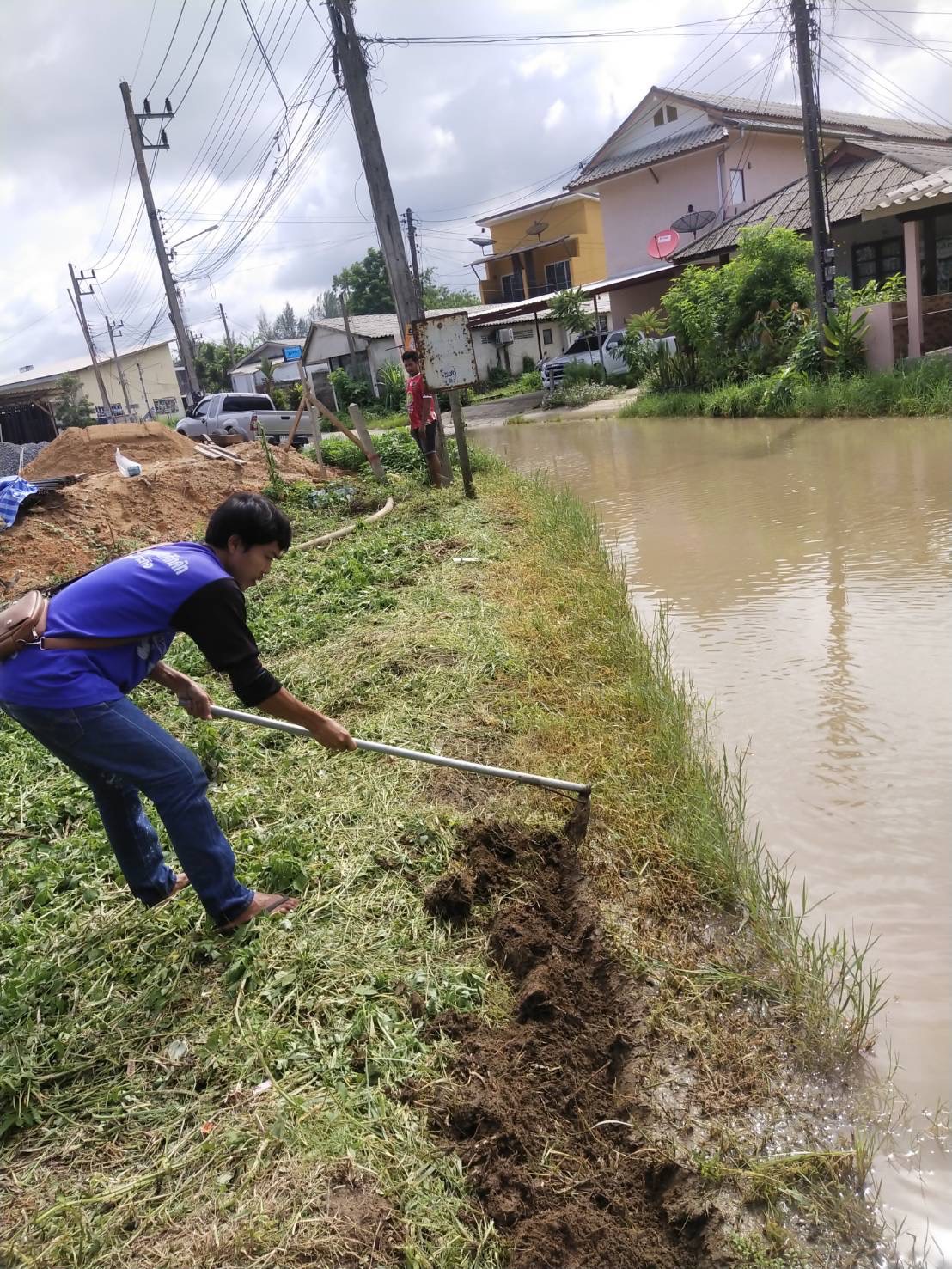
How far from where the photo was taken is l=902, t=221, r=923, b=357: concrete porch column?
1406 centimetres

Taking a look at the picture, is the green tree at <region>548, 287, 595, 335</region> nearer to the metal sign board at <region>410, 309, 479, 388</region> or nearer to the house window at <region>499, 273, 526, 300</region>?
the house window at <region>499, 273, 526, 300</region>

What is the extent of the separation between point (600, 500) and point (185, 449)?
8.49 m

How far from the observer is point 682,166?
28438 mm

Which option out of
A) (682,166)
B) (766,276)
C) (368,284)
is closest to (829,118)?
(682,166)

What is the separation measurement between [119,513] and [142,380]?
48.2 metres

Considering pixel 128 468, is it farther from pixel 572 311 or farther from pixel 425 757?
pixel 572 311

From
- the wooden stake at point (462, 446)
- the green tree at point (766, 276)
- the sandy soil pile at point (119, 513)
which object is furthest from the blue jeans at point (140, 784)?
the green tree at point (766, 276)

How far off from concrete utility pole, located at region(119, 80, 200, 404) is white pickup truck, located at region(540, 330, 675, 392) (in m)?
10.2

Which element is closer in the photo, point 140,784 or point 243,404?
point 140,784

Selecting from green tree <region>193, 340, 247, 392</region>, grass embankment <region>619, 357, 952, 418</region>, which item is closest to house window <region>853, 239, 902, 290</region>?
grass embankment <region>619, 357, 952, 418</region>

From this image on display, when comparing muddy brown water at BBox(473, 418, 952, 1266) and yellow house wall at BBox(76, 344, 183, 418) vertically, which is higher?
yellow house wall at BBox(76, 344, 183, 418)

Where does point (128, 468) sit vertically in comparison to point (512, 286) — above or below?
below

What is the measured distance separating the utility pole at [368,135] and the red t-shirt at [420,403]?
0.74m

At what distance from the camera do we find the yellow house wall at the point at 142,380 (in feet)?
169
